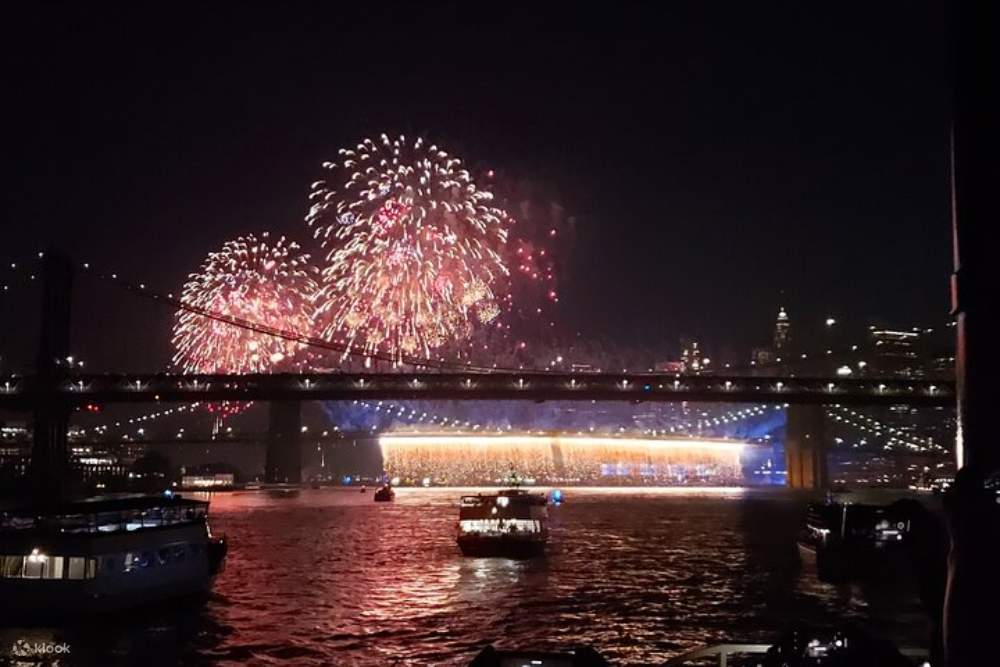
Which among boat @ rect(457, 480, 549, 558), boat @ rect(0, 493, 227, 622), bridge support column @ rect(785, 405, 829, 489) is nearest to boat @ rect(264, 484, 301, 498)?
bridge support column @ rect(785, 405, 829, 489)

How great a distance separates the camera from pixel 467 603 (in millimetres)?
32781

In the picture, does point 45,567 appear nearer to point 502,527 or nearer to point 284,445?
point 502,527

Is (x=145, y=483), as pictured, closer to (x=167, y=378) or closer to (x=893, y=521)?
(x=167, y=378)

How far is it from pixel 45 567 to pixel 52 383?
2306 inches

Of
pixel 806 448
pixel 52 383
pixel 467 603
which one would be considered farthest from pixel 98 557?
pixel 806 448

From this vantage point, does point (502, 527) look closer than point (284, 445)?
Yes

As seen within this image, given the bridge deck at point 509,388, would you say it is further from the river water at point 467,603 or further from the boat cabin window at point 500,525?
the boat cabin window at point 500,525

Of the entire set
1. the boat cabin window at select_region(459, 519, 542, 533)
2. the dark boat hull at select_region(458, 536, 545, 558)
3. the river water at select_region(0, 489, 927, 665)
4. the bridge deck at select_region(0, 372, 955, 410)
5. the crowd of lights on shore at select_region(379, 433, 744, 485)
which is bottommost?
the river water at select_region(0, 489, 927, 665)

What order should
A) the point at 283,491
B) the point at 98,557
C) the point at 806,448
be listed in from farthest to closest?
the point at 806,448 → the point at 283,491 → the point at 98,557

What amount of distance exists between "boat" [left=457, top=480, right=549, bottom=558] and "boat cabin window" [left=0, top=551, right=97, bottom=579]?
68.8 feet

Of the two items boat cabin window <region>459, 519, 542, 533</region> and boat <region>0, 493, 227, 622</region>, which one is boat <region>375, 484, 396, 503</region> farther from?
boat <region>0, 493, 227, 622</region>

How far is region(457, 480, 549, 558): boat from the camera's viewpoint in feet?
158

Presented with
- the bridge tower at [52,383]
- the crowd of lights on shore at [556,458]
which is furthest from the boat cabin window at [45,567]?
the crowd of lights on shore at [556,458]

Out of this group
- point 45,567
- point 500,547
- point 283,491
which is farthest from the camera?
point 283,491
